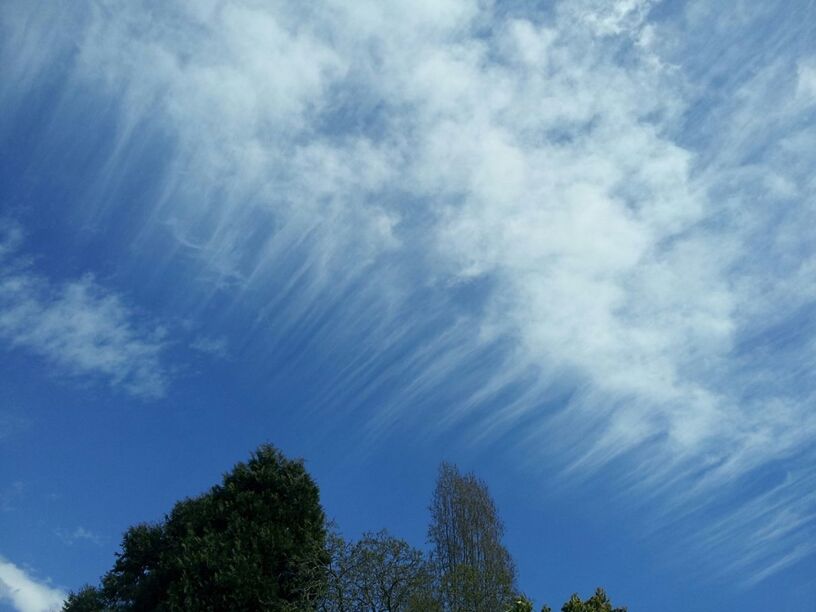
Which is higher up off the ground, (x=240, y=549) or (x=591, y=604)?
(x=240, y=549)

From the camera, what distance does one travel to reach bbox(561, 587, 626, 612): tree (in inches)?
1064

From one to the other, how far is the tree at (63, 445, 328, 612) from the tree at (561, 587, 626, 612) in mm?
12106

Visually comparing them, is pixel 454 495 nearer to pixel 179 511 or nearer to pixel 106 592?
pixel 179 511

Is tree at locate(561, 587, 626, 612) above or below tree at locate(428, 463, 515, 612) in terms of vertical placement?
below

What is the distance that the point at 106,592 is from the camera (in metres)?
47.4

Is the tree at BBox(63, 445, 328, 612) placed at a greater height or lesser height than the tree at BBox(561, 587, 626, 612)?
greater

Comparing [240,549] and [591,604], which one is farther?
[240,549]

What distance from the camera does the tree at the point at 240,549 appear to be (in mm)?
34281

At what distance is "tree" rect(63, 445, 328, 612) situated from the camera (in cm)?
3428

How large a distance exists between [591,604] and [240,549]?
16927 millimetres

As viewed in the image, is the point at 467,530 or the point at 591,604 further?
the point at 467,530

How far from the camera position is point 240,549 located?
35500 mm

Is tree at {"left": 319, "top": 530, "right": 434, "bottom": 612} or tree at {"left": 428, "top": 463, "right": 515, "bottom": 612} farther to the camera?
tree at {"left": 428, "top": 463, "right": 515, "bottom": 612}

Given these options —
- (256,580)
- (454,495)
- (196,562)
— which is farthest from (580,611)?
(454,495)
